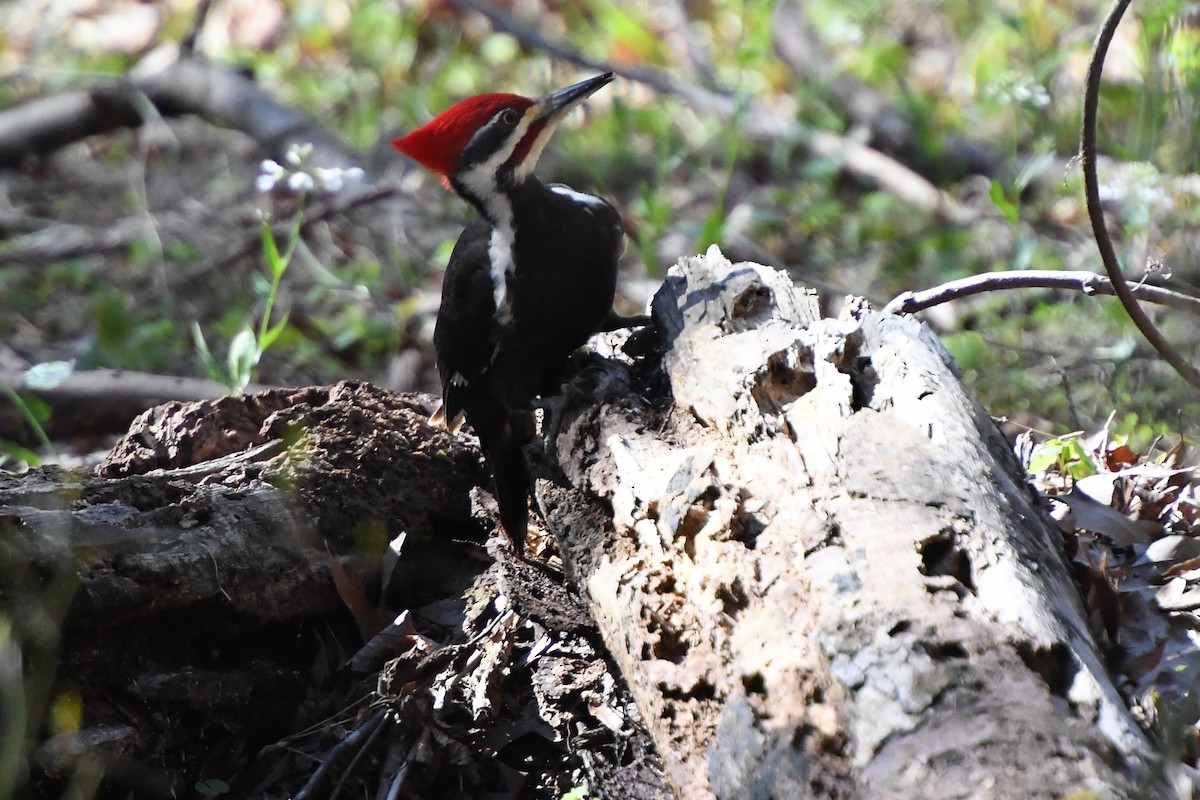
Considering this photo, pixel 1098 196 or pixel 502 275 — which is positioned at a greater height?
pixel 502 275

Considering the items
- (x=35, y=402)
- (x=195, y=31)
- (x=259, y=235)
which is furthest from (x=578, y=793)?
(x=195, y=31)

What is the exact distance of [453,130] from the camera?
3002 mm

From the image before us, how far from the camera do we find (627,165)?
6035 mm

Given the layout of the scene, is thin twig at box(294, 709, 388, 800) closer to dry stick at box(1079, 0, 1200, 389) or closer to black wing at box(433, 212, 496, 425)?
black wing at box(433, 212, 496, 425)

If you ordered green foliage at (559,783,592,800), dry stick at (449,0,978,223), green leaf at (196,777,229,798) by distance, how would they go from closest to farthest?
1. green foliage at (559,783,592,800)
2. green leaf at (196,777,229,798)
3. dry stick at (449,0,978,223)

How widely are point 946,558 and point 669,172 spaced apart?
4640mm

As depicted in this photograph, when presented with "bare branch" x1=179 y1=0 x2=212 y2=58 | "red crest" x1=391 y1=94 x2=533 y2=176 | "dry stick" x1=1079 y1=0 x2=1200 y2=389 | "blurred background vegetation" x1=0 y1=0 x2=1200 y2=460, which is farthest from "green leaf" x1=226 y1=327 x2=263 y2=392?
"bare branch" x1=179 y1=0 x2=212 y2=58

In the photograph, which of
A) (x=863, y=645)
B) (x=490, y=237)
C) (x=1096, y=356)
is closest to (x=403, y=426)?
(x=490, y=237)

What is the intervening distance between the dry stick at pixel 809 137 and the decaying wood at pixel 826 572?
328cm

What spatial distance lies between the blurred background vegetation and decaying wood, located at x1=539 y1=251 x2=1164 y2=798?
53.4 inches

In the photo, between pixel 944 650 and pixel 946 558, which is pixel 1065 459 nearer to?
pixel 946 558

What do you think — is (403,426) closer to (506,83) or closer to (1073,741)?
(1073,741)

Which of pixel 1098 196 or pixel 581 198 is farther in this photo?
pixel 581 198

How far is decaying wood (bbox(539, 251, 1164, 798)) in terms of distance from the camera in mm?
1389
